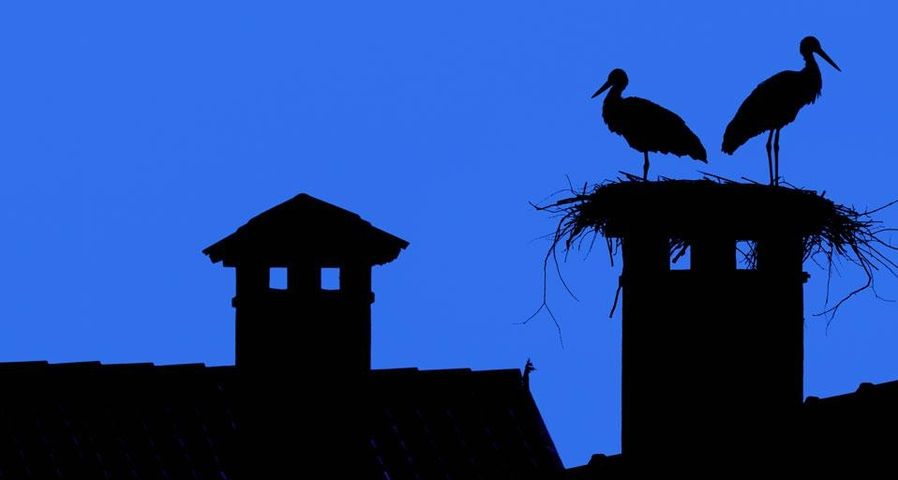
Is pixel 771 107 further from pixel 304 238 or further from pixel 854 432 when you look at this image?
pixel 854 432

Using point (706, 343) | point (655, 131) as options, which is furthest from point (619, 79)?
point (706, 343)

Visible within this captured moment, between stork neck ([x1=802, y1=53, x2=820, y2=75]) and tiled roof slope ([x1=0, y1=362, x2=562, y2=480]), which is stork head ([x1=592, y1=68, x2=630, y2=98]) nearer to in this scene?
stork neck ([x1=802, y1=53, x2=820, y2=75])

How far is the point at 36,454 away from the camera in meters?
11.0

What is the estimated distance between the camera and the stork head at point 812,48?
43.3ft

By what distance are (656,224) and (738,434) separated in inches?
48.5

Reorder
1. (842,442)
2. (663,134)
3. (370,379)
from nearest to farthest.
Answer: (842,442) < (370,379) < (663,134)

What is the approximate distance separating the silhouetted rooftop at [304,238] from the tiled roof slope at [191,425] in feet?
6.48

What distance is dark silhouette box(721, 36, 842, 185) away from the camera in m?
11.9

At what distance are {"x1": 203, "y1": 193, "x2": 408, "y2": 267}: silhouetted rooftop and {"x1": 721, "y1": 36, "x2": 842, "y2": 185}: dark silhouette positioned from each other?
395 centimetres

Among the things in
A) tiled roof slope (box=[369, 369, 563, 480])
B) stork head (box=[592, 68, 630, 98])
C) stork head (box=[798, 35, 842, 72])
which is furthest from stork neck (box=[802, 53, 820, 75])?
tiled roof slope (box=[369, 369, 563, 480])

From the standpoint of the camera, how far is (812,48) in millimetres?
13625

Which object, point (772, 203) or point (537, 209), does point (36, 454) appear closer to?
point (537, 209)

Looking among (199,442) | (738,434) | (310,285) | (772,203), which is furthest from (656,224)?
(199,442)

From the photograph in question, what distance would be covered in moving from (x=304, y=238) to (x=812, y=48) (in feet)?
20.5
